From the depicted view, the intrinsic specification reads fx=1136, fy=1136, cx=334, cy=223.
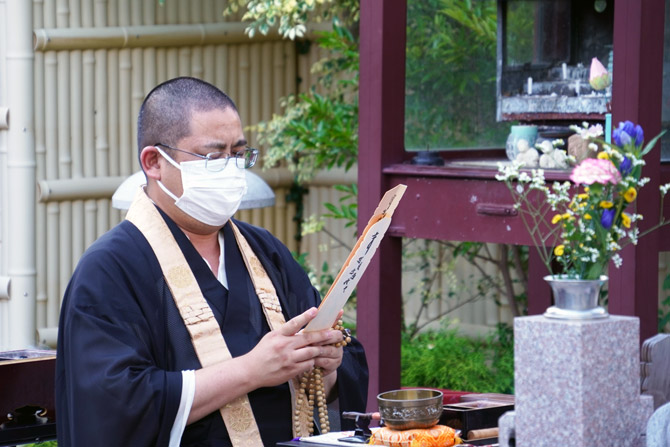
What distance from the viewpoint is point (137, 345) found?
8.05ft

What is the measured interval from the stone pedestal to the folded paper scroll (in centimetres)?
52

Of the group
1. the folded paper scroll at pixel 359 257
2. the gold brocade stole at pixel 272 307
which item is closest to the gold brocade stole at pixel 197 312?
the gold brocade stole at pixel 272 307

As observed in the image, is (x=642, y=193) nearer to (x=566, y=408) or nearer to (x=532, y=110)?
(x=532, y=110)

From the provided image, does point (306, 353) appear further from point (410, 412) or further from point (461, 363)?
point (461, 363)

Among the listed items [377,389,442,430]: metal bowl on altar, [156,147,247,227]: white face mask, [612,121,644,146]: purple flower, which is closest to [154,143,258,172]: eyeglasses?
[156,147,247,227]: white face mask

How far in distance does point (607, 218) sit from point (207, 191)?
105cm

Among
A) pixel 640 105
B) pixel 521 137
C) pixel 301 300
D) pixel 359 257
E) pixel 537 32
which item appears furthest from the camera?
pixel 537 32

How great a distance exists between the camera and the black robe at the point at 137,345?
2420 millimetres

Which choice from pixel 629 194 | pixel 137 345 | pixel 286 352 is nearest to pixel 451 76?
pixel 286 352

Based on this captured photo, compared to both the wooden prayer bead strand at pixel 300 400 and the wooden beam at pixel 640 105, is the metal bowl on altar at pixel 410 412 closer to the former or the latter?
the wooden prayer bead strand at pixel 300 400

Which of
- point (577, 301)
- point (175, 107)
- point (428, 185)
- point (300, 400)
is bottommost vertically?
point (300, 400)

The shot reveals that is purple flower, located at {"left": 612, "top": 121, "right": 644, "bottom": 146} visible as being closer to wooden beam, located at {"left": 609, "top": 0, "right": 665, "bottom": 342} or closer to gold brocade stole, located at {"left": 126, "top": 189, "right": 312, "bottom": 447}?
gold brocade stole, located at {"left": 126, "top": 189, "right": 312, "bottom": 447}

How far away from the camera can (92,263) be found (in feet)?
8.29

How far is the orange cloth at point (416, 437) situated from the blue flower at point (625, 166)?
63 cm
